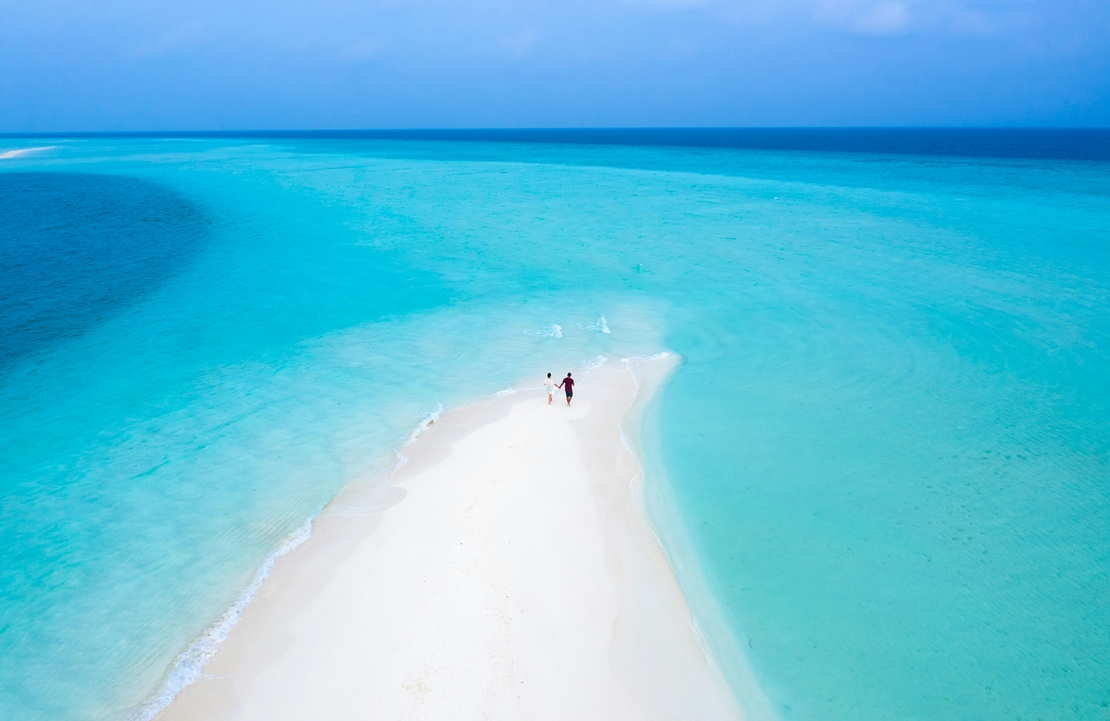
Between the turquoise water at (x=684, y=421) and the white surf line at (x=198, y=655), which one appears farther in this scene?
the turquoise water at (x=684, y=421)

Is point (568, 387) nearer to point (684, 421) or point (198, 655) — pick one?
point (684, 421)

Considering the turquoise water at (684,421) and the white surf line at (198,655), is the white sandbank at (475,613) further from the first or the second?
the turquoise water at (684,421)

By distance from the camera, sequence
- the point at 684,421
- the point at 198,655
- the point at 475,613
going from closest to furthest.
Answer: the point at 198,655, the point at 475,613, the point at 684,421

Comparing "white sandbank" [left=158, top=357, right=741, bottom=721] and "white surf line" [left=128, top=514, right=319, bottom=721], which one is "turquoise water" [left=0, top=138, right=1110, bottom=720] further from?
"white sandbank" [left=158, top=357, right=741, bottom=721]

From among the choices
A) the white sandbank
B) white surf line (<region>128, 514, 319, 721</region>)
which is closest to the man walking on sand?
the white sandbank

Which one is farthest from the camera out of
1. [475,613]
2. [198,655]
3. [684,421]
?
[684,421]

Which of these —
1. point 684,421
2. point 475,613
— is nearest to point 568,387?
point 684,421

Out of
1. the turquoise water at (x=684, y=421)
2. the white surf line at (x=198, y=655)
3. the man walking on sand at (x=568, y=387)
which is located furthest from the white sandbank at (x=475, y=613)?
the man walking on sand at (x=568, y=387)

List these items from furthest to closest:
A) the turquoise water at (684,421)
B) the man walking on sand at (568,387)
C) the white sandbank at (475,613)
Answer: the man walking on sand at (568,387)
the turquoise water at (684,421)
the white sandbank at (475,613)
